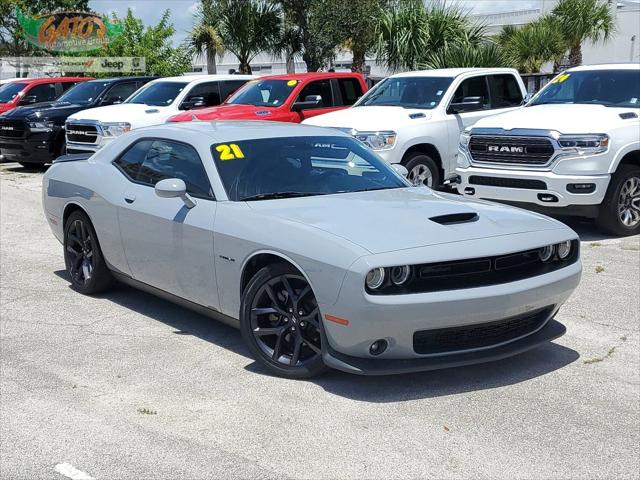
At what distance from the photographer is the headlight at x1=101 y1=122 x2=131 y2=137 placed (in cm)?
1517

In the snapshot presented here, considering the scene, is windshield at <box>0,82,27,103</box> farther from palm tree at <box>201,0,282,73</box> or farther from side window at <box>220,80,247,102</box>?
side window at <box>220,80,247,102</box>

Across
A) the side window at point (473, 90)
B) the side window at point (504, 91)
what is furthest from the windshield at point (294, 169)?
the side window at point (504, 91)

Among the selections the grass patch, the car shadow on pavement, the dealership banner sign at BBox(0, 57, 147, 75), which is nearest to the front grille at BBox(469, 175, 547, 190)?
the car shadow on pavement

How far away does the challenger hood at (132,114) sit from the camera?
15211mm

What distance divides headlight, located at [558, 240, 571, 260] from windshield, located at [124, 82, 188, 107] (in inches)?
450

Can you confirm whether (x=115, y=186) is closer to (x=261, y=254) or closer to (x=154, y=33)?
(x=261, y=254)

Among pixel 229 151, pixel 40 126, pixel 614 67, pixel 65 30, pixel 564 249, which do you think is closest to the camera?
pixel 564 249

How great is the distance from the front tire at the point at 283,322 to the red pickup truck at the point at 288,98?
853 cm

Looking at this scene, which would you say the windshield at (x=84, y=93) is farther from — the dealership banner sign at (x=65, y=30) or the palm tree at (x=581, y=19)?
the dealership banner sign at (x=65, y=30)

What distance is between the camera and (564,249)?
18.1 feet

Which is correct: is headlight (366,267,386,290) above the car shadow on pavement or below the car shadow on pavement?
above

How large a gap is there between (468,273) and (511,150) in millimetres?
5157

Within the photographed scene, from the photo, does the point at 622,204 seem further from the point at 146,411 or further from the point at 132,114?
the point at 132,114

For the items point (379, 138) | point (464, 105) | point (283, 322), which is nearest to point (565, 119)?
point (379, 138)
